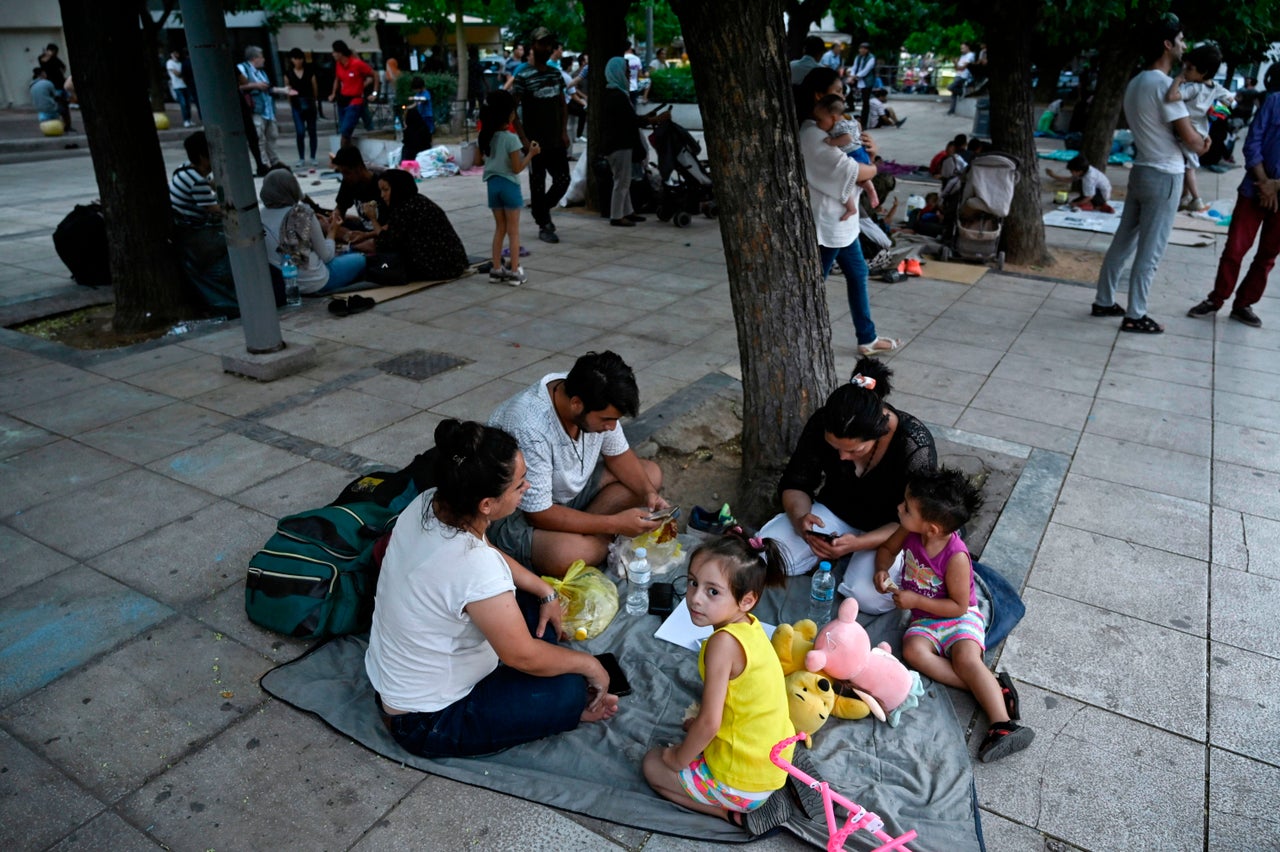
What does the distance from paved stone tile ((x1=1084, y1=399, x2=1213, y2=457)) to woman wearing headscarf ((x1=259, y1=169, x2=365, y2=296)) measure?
5.91 meters

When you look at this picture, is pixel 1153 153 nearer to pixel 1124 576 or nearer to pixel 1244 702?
pixel 1124 576

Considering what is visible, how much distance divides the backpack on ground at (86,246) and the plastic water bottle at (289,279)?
1656 mm

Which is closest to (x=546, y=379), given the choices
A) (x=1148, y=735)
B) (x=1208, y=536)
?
(x=1148, y=735)

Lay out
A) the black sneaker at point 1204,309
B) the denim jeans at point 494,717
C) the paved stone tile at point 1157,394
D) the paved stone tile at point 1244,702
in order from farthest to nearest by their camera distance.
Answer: the black sneaker at point 1204,309 < the paved stone tile at point 1157,394 < the paved stone tile at point 1244,702 < the denim jeans at point 494,717

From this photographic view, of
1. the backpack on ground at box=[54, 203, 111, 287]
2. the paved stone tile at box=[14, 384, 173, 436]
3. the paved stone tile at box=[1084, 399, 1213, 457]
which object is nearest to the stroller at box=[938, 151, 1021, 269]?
the paved stone tile at box=[1084, 399, 1213, 457]

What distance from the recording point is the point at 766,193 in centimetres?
396

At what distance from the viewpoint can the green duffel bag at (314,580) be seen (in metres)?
3.17

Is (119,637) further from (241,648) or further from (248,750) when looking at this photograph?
(248,750)

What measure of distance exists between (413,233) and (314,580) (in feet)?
17.0

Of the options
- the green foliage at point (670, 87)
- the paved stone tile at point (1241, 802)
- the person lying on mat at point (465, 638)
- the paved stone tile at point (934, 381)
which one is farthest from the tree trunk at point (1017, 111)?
the green foliage at point (670, 87)

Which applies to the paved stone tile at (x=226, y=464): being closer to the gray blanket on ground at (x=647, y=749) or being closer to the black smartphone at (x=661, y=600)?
the gray blanket on ground at (x=647, y=749)

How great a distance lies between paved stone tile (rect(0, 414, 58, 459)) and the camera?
15.3 ft

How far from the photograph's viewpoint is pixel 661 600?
3445 mm

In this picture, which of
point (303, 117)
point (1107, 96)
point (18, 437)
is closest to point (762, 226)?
point (18, 437)
